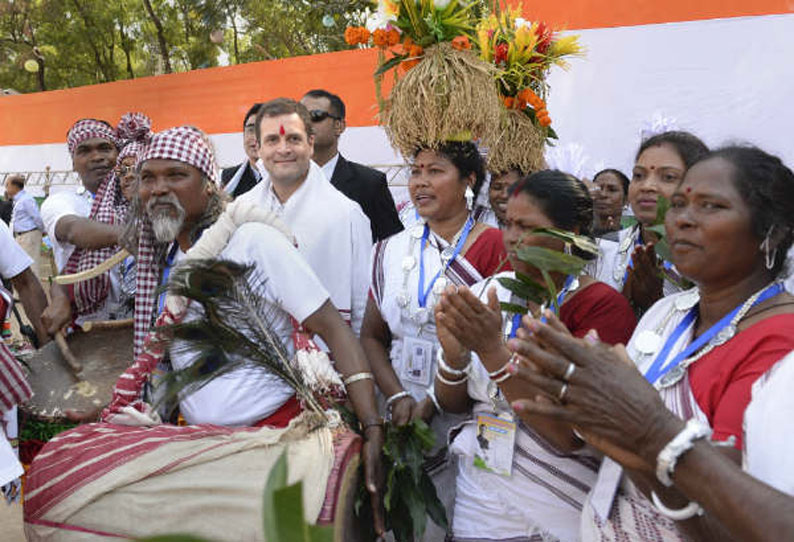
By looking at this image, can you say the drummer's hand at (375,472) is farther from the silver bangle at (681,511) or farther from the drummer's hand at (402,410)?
the silver bangle at (681,511)

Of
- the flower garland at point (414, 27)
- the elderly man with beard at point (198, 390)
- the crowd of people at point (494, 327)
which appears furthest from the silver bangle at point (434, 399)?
the flower garland at point (414, 27)

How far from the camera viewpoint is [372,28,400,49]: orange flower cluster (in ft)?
10.8

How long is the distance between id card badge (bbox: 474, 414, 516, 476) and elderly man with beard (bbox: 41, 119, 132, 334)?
6.82 ft

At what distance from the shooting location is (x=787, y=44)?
17.8ft

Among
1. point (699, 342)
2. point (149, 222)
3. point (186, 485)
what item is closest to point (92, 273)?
point (149, 222)

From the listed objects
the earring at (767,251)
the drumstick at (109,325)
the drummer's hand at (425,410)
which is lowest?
the drummer's hand at (425,410)

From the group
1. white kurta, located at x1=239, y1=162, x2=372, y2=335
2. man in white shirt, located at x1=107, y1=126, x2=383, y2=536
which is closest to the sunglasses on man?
white kurta, located at x1=239, y1=162, x2=372, y2=335

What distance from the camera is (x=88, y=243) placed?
350 centimetres

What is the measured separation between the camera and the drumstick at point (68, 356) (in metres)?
2.96

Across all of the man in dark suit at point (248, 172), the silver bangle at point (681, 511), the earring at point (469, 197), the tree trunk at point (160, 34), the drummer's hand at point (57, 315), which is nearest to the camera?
the silver bangle at point (681, 511)

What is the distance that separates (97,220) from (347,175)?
1.73 meters

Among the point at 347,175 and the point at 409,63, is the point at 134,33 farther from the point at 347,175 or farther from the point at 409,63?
the point at 409,63

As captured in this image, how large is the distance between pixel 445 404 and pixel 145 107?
1128 centimetres

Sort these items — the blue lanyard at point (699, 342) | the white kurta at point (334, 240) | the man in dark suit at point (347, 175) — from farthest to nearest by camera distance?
the man in dark suit at point (347, 175)
the white kurta at point (334, 240)
the blue lanyard at point (699, 342)
